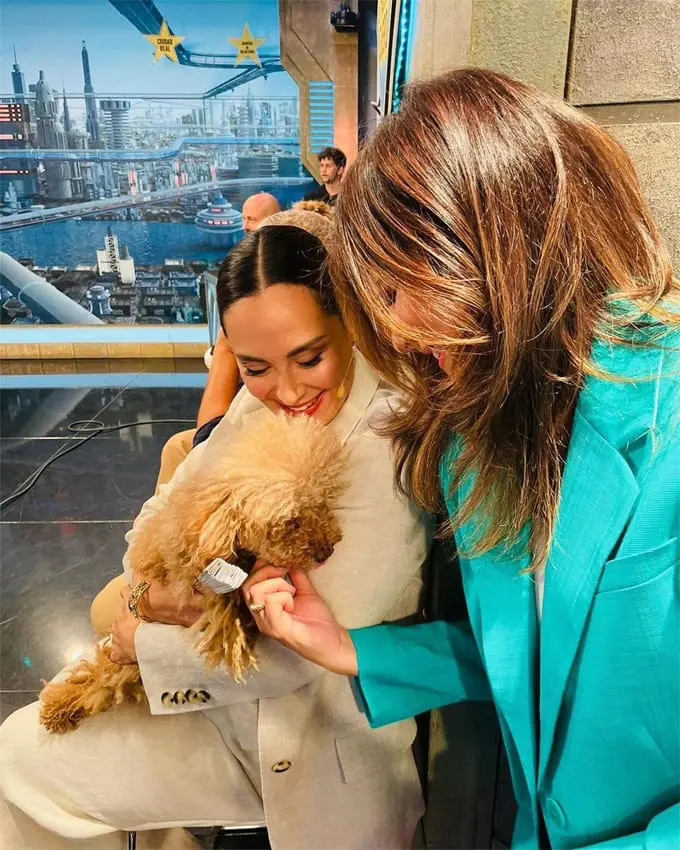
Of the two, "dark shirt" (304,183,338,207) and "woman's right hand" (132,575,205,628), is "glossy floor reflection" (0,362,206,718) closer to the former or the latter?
"woman's right hand" (132,575,205,628)

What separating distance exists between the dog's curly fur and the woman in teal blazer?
0.73 feet

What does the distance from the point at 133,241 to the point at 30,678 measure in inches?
201

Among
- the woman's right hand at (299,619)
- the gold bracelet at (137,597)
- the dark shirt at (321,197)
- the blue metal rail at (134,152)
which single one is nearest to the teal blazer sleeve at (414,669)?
the woman's right hand at (299,619)

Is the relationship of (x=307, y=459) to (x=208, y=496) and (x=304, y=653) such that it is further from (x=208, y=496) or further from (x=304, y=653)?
(x=304, y=653)

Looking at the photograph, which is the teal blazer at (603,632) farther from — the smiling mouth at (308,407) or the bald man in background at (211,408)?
the bald man in background at (211,408)

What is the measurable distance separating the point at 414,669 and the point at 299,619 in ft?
0.73

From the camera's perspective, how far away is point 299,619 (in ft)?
2.97

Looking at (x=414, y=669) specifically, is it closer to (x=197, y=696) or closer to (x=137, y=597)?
(x=197, y=696)

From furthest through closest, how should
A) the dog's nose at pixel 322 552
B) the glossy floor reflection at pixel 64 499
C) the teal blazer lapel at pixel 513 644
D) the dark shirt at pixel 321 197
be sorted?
the dark shirt at pixel 321 197 → the glossy floor reflection at pixel 64 499 → the dog's nose at pixel 322 552 → the teal blazer lapel at pixel 513 644

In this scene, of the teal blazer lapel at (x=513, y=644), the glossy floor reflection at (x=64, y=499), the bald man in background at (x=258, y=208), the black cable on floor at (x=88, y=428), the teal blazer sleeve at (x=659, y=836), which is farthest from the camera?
the black cable on floor at (x=88, y=428)

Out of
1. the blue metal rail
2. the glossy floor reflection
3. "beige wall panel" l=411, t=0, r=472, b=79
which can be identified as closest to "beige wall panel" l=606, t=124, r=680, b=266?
"beige wall panel" l=411, t=0, r=472, b=79

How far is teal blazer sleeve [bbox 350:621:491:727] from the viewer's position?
3.13ft

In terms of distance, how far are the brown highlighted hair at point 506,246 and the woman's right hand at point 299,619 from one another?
379 mm

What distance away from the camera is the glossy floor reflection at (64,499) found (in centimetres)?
237
